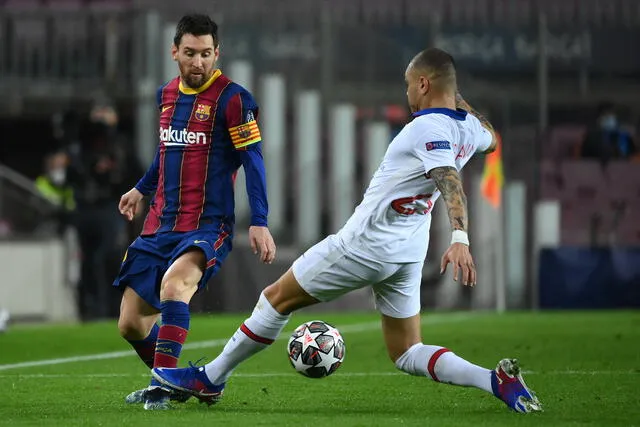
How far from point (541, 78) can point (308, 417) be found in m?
14.8

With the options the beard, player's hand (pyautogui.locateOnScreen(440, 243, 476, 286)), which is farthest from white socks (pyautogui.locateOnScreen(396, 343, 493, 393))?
the beard

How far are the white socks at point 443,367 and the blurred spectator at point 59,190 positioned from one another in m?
10.4

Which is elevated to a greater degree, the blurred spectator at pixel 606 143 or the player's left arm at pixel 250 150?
the player's left arm at pixel 250 150

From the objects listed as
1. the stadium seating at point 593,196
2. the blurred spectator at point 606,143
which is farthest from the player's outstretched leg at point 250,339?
the blurred spectator at point 606,143

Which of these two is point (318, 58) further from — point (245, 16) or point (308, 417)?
point (308, 417)

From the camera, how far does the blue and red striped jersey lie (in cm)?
691

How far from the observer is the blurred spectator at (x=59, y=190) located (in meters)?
16.4

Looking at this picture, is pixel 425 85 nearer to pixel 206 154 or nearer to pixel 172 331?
pixel 206 154

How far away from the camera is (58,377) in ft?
28.5

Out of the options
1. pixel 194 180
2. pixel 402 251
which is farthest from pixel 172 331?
pixel 402 251

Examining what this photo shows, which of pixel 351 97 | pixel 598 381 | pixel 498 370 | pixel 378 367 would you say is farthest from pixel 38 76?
→ pixel 498 370

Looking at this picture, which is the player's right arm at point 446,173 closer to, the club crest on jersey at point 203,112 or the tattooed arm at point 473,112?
the tattooed arm at point 473,112

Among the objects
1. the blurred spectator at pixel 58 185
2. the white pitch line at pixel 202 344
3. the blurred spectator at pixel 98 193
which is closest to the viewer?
the white pitch line at pixel 202 344

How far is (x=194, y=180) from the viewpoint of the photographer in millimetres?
6973
